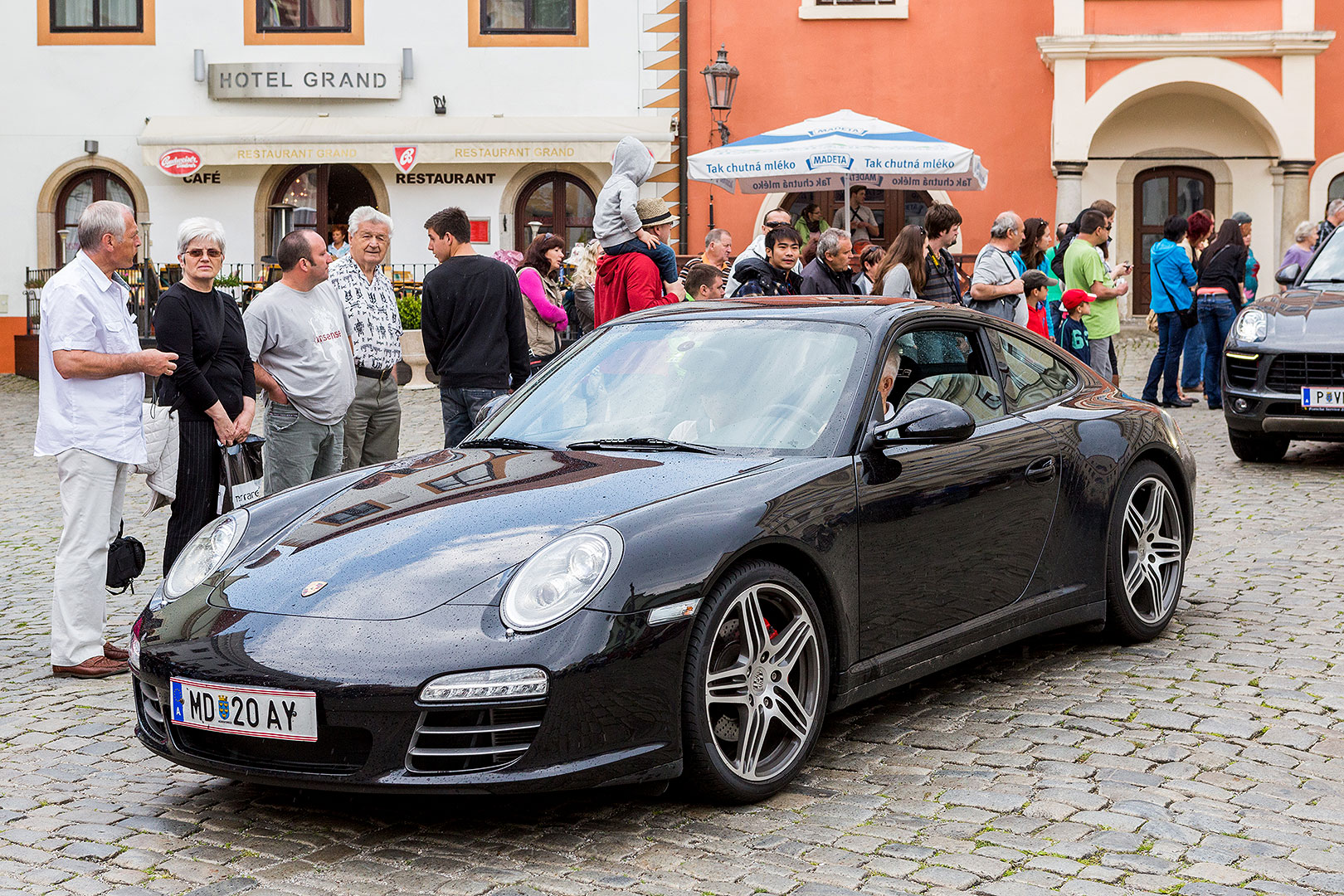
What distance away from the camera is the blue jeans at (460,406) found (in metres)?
8.15

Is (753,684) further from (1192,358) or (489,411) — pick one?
(1192,358)

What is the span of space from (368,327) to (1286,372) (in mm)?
6412

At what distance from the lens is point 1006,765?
15.1 ft

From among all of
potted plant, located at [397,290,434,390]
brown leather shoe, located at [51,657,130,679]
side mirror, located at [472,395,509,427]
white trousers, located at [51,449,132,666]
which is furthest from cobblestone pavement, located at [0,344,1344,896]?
potted plant, located at [397,290,434,390]

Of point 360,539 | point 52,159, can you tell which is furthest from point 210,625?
point 52,159

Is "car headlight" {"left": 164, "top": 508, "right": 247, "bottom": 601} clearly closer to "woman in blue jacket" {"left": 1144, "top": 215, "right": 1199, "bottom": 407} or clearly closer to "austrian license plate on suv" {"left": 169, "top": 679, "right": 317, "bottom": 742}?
"austrian license plate on suv" {"left": 169, "top": 679, "right": 317, "bottom": 742}

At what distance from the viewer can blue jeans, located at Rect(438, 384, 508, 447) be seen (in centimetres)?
815

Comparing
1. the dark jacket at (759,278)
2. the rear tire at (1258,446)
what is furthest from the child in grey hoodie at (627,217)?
the rear tire at (1258,446)

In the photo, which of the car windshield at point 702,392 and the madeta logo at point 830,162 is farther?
the madeta logo at point 830,162

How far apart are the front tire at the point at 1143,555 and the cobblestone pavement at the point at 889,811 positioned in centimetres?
15

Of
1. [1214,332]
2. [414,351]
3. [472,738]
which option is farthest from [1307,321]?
[414,351]

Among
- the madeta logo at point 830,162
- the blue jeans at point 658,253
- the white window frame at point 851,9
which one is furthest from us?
the white window frame at point 851,9

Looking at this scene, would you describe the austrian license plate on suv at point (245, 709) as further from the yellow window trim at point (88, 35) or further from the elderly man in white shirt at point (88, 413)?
the yellow window trim at point (88, 35)

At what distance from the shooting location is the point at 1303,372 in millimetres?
10531
